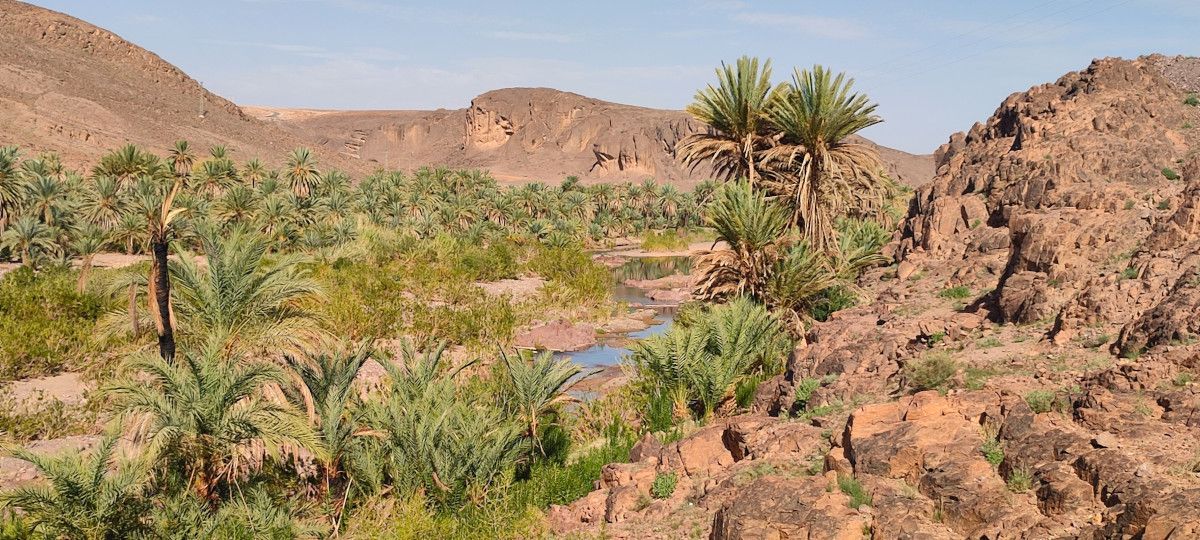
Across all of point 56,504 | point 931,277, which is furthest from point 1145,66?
point 56,504

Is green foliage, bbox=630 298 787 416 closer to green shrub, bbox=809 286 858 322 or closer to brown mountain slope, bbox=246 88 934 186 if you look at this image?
green shrub, bbox=809 286 858 322

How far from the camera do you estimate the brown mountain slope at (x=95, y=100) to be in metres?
72.5

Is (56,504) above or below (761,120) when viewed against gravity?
below

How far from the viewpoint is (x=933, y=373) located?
10.3 metres

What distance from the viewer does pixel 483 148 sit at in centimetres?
17575

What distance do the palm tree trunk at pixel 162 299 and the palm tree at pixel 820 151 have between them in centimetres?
1246

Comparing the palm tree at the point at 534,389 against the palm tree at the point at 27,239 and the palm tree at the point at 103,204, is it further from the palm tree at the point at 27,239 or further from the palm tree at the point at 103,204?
the palm tree at the point at 103,204

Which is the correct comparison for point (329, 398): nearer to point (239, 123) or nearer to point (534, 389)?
point (534, 389)

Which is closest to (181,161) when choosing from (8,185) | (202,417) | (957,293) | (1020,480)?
(8,185)

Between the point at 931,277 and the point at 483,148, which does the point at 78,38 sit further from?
the point at 931,277

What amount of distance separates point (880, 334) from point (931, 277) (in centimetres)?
514

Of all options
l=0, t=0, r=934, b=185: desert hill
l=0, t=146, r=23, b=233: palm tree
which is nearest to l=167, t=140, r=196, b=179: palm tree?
l=0, t=146, r=23, b=233: palm tree

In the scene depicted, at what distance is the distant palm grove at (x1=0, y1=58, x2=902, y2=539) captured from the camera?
31.0 ft

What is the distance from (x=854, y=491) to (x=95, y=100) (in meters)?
101
